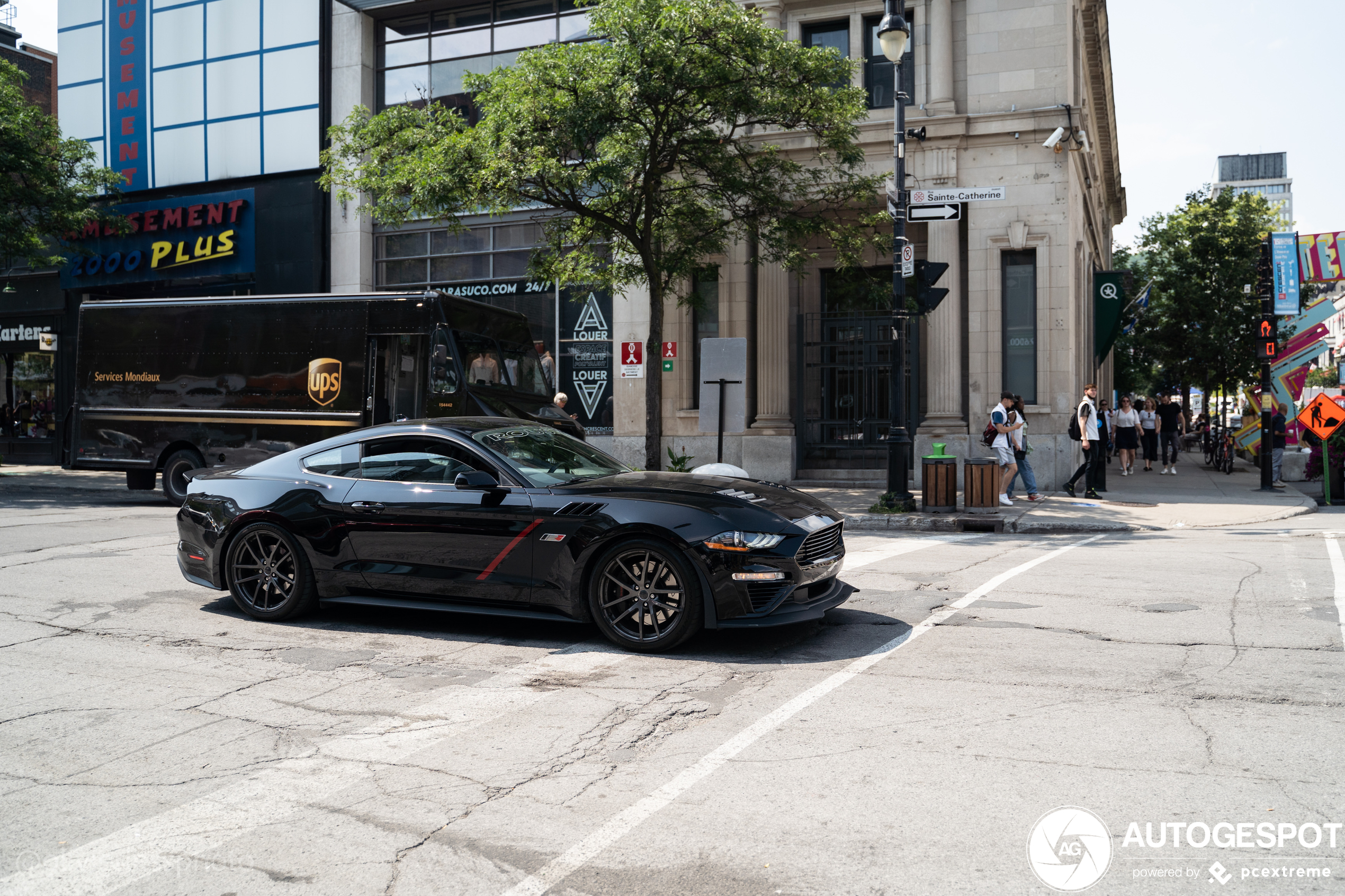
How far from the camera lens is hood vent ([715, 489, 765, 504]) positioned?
21.2ft

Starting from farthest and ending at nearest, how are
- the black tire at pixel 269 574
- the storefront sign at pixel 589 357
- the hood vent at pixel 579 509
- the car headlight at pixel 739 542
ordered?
the storefront sign at pixel 589 357 → the black tire at pixel 269 574 → the hood vent at pixel 579 509 → the car headlight at pixel 739 542

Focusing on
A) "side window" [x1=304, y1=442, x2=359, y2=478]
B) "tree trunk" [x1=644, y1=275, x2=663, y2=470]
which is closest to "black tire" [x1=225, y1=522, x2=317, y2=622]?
"side window" [x1=304, y1=442, x2=359, y2=478]

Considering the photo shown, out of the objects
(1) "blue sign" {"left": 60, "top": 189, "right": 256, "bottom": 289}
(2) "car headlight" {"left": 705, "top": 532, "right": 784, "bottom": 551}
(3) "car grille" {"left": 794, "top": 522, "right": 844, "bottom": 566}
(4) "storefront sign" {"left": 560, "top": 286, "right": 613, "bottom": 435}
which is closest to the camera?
(2) "car headlight" {"left": 705, "top": 532, "right": 784, "bottom": 551}

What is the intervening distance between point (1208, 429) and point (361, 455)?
1384 inches

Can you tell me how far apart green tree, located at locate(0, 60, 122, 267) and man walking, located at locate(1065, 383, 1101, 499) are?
823 inches

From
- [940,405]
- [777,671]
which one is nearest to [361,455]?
[777,671]

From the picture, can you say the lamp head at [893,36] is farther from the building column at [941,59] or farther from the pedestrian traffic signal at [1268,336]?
the pedestrian traffic signal at [1268,336]

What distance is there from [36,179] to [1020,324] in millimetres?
20417

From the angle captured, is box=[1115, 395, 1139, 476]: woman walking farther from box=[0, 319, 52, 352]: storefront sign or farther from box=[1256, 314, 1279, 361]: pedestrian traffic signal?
box=[0, 319, 52, 352]: storefront sign

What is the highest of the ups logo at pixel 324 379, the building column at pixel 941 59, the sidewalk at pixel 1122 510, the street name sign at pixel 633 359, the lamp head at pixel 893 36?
the building column at pixel 941 59

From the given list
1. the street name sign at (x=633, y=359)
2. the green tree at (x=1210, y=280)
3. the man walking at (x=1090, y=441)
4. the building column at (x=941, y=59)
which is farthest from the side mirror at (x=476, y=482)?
the green tree at (x=1210, y=280)

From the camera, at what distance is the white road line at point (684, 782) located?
3.33 metres

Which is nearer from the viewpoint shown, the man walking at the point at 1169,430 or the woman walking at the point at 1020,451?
→ the woman walking at the point at 1020,451

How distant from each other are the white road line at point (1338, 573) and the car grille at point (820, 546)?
126 inches
